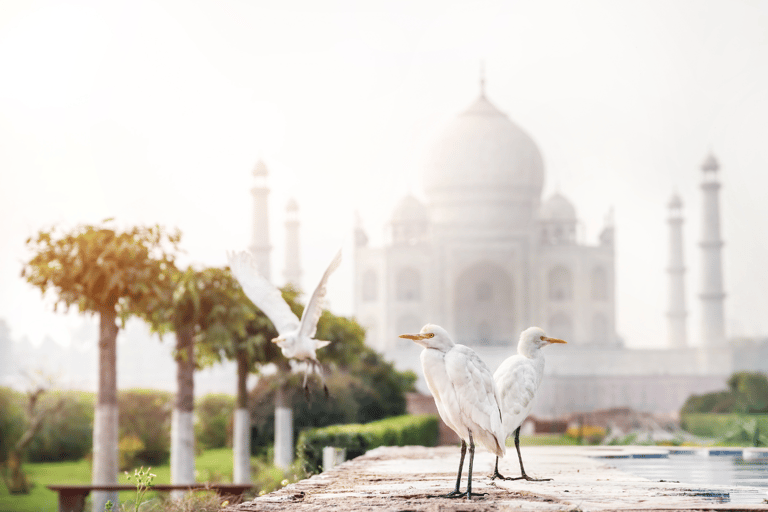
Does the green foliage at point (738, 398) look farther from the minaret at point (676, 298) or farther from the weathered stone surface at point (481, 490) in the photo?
the weathered stone surface at point (481, 490)

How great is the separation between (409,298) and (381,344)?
7.32 feet

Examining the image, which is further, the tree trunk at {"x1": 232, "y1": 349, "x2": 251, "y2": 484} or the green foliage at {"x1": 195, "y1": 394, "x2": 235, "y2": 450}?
the green foliage at {"x1": 195, "y1": 394, "x2": 235, "y2": 450}

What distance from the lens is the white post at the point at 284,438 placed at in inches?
409

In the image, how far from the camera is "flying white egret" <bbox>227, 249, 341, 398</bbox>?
514 cm

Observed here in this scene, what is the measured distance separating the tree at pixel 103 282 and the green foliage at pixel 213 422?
6.39 m

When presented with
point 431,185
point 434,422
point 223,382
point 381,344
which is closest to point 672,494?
point 434,422

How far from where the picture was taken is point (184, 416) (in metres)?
8.74

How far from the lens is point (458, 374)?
3.95 metres

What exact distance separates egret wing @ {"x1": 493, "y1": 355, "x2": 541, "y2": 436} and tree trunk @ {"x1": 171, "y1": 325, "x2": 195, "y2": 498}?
15.2ft

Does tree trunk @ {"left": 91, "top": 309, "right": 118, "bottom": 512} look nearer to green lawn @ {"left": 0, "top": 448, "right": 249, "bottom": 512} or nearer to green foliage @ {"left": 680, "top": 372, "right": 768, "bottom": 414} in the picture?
green lawn @ {"left": 0, "top": 448, "right": 249, "bottom": 512}

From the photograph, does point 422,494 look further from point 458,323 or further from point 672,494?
point 458,323

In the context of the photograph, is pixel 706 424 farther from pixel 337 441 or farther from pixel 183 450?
pixel 183 450

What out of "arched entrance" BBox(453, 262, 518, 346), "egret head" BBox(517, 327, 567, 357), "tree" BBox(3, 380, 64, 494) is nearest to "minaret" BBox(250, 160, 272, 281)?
"arched entrance" BBox(453, 262, 518, 346)

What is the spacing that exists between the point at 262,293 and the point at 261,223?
2240cm
